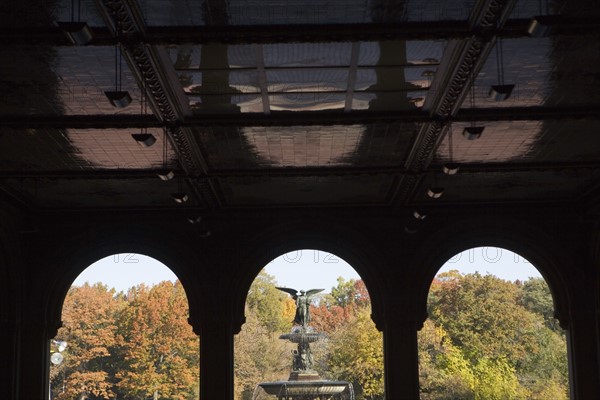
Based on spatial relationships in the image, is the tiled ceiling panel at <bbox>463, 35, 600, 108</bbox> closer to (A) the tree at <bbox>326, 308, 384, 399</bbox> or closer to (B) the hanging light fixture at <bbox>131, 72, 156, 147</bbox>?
(B) the hanging light fixture at <bbox>131, 72, 156, 147</bbox>

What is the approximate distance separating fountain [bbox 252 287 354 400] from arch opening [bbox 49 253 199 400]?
46.2 ft

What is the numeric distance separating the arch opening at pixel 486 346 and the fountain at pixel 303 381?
14029mm

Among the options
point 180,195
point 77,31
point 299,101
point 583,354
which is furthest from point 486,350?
point 77,31

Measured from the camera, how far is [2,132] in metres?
13.6

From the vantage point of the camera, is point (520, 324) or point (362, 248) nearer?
point (362, 248)

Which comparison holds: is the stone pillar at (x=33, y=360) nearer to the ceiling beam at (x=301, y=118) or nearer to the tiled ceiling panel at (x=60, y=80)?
the ceiling beam at (x=301, y=118)

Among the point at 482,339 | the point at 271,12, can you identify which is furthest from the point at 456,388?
the point at 271,12

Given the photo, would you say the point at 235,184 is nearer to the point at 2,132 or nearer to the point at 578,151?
the point at 2,132

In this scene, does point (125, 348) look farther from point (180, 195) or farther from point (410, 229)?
point (180, 195)

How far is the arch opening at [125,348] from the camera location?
1405 inches

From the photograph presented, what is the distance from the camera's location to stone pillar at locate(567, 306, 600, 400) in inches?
734

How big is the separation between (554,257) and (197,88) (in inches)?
407

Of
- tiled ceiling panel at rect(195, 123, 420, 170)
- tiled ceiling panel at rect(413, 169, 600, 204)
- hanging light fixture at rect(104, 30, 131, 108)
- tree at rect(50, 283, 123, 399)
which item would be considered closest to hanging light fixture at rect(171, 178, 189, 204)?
tiled ceiling panel at rect(195, 123, 420, 170)

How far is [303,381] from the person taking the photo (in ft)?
67.9
